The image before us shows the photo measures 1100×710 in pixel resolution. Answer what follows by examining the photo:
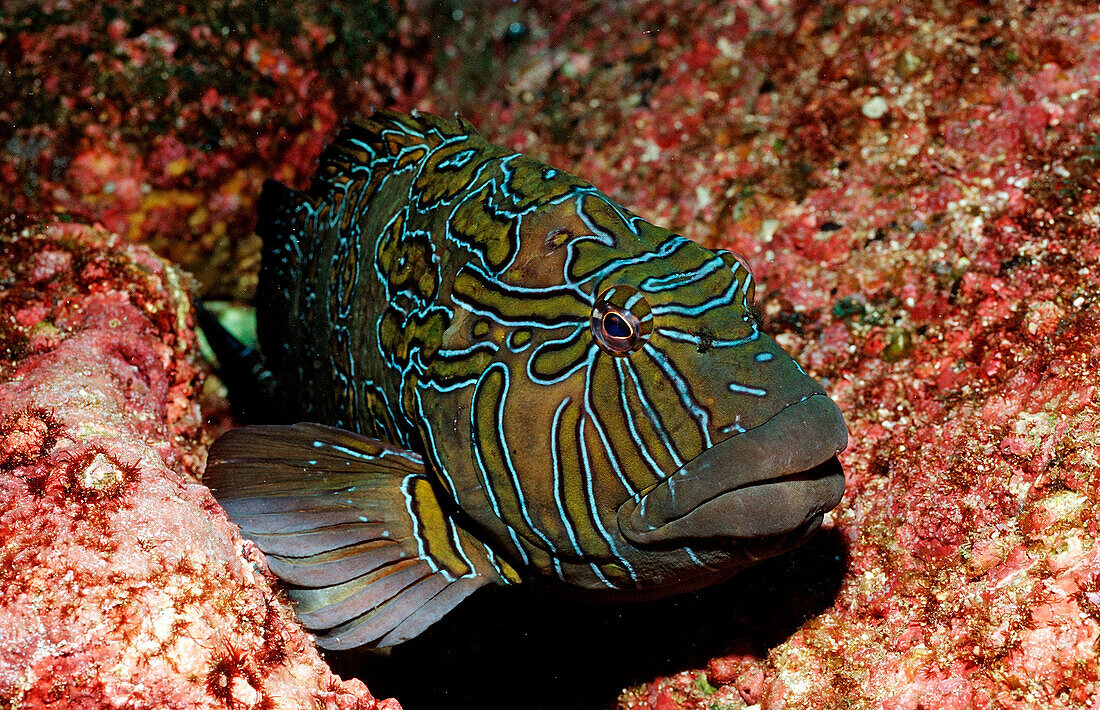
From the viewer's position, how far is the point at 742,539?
2465 mm

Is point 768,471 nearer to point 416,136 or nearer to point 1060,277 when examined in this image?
point 1060,277

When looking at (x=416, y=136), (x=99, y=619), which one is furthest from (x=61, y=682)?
(x=416, y=136)

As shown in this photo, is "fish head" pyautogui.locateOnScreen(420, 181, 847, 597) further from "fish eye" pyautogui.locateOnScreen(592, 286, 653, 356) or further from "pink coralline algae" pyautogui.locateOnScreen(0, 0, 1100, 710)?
"pink coralline algae" pyautogui.locateOnScreen(0, 0, 1100, 710)

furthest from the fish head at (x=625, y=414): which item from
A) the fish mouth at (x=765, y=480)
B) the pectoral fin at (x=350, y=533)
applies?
the pectoral fin at (x=350, y=533)

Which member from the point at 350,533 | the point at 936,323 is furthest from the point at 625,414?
the point at 936,323

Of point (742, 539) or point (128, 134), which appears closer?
point (742, 539)

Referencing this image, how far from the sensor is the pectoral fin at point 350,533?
9.77 ft

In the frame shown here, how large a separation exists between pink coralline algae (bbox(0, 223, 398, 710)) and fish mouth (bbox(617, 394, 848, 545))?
1314 millimetres

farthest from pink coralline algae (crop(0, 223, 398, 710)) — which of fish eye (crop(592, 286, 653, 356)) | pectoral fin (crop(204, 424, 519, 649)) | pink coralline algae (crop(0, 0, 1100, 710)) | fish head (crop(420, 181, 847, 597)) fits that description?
fish eye (crop(592, 286, 653, 356))

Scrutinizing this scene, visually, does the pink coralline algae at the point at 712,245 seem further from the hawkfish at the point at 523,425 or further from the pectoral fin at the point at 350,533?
the hawkfish at the point at 523,425

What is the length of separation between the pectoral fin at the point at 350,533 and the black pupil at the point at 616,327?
114 cm

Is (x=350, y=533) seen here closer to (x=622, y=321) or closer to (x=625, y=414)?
(x=625, y=414)

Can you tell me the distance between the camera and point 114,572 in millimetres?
2256

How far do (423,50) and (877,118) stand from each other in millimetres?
4377
